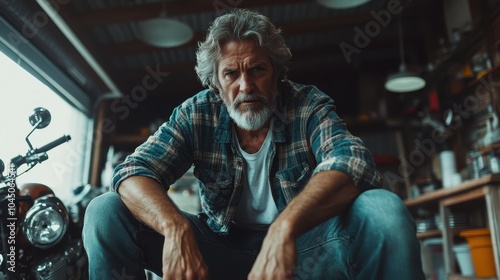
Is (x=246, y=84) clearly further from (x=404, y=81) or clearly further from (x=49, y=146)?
(x=404, y=81)

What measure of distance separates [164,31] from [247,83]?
213 cm

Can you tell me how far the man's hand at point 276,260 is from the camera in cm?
87

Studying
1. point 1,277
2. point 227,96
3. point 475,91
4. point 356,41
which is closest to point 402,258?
point 227,96

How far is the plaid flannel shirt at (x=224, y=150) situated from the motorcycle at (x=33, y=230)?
2.17 feet

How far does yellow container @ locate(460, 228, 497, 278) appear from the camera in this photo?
9.14 ft

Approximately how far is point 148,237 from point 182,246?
0.20 metres

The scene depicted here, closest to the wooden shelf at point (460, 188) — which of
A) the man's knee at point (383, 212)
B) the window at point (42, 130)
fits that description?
the man's knee at point (383, 212)

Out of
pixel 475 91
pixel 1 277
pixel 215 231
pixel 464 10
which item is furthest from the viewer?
pixel 464 10

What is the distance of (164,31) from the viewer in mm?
3301

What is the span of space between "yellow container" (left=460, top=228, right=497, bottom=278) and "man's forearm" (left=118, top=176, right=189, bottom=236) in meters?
2.41

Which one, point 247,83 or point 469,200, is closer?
point 247,83

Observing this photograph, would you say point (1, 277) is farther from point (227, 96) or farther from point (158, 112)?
point (158, 112)

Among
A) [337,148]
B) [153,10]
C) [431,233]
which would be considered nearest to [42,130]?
[153,10]

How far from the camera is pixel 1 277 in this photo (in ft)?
5.05
